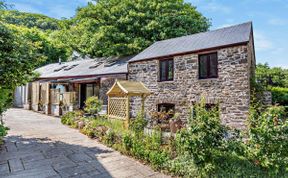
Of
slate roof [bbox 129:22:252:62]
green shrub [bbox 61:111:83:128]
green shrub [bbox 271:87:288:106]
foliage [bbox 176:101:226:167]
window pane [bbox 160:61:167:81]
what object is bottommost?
green shrub [bbox 61:111:83:128]

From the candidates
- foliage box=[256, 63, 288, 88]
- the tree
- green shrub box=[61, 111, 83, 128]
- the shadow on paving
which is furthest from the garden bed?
foliage box=[256, 63, 288, 88]

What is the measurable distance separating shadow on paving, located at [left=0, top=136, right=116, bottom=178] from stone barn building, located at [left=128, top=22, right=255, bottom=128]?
5.89 m

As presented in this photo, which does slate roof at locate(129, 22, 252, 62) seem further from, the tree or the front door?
the tree

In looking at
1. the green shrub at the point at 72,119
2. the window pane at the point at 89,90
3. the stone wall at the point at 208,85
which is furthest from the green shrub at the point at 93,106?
the window pane at the point at 89,90

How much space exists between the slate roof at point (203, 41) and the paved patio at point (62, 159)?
6.80 m

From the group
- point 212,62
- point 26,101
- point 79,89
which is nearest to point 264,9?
point 212,62

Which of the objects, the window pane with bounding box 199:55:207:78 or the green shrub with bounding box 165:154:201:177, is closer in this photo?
the green shrub with bounding box 165:154:201:177

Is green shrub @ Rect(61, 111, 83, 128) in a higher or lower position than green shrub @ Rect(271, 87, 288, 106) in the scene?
lower

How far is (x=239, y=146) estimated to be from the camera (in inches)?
191

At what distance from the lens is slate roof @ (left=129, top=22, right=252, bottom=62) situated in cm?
1036

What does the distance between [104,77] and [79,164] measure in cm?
1016

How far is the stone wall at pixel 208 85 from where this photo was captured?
9.63m

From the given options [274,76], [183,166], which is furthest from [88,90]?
[274,76]

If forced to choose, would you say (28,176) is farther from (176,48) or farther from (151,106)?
(176,48)
